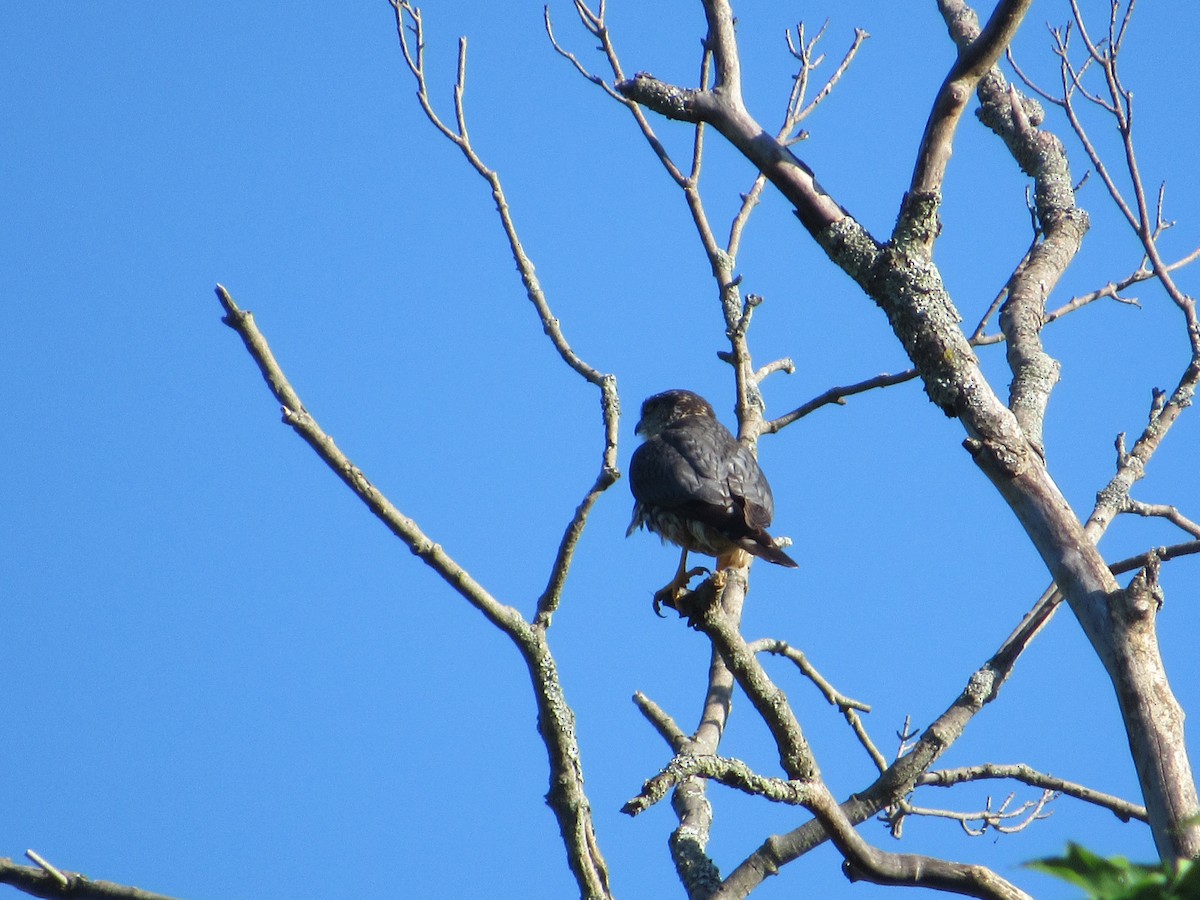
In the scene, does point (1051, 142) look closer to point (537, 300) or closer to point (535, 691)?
point (537, 300)

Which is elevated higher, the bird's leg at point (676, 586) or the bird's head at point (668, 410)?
the bird's head at point (668, 410)

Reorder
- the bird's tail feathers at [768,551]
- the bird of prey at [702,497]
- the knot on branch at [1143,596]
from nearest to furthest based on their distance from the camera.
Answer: the knot on branch at [1143,596]
the bird's tail feathers at [768,551]
the bird of prey at [702,497]

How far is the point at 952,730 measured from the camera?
369 centimetres

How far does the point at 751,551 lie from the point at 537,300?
4.75 feet

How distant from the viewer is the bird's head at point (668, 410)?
6.63 m

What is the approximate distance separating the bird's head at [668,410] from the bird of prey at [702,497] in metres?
0.46

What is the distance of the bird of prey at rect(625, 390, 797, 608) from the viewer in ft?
16.6

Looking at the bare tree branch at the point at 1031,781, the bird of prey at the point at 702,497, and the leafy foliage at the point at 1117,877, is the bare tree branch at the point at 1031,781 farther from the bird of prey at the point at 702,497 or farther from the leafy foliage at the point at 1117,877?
the leafy foliage at the point at 1117,877

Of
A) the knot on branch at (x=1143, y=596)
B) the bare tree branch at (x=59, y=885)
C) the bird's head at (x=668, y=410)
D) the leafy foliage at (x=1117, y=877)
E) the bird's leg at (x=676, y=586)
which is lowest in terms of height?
the bare tree branch at (x=59, y=885)

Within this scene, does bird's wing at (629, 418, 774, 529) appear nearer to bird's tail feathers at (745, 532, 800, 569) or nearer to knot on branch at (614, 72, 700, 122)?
bird's tail feathers at (745, 532, 800, 569)

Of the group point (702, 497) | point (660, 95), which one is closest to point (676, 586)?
point (702, 497)

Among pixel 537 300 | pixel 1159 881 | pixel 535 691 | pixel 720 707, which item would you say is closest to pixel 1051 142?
pixel 537 300

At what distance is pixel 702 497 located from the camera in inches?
207

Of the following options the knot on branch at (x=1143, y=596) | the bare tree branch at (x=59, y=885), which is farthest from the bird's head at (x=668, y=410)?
the bare tree branch at (x=59, y=885)
